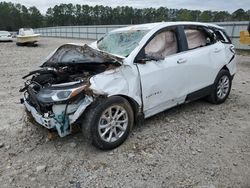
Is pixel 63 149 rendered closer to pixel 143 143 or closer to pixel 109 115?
pixel 109 115

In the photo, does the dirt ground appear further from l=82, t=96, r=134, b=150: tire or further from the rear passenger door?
the rear passenger door

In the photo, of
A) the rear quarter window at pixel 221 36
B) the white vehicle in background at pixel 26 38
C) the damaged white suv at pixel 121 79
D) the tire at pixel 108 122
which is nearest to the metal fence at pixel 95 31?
the white vehicle in background at pixel 26 38

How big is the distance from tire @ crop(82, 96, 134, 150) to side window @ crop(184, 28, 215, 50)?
5.84 feet

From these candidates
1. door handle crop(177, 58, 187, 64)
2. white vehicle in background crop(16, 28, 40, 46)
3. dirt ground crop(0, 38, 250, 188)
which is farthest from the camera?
white vehicle in background crop(16, 28, 40, 46)

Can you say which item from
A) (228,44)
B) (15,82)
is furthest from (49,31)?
(228,44)

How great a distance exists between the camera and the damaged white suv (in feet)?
10.3

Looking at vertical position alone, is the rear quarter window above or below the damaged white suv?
above

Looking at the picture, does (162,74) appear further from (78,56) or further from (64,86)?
(64,86)

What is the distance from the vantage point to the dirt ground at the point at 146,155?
9.37 ft

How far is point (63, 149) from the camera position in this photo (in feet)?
11.5

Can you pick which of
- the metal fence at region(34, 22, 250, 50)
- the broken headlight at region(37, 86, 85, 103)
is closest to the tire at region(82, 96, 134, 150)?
the broken headlight at region(37, 86, 85, 103)

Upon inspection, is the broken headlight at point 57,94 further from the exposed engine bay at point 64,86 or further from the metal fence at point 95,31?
the metal fence at point 95,31

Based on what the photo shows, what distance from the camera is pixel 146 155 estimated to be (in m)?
3.32

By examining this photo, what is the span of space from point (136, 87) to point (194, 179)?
1410 millimetres
